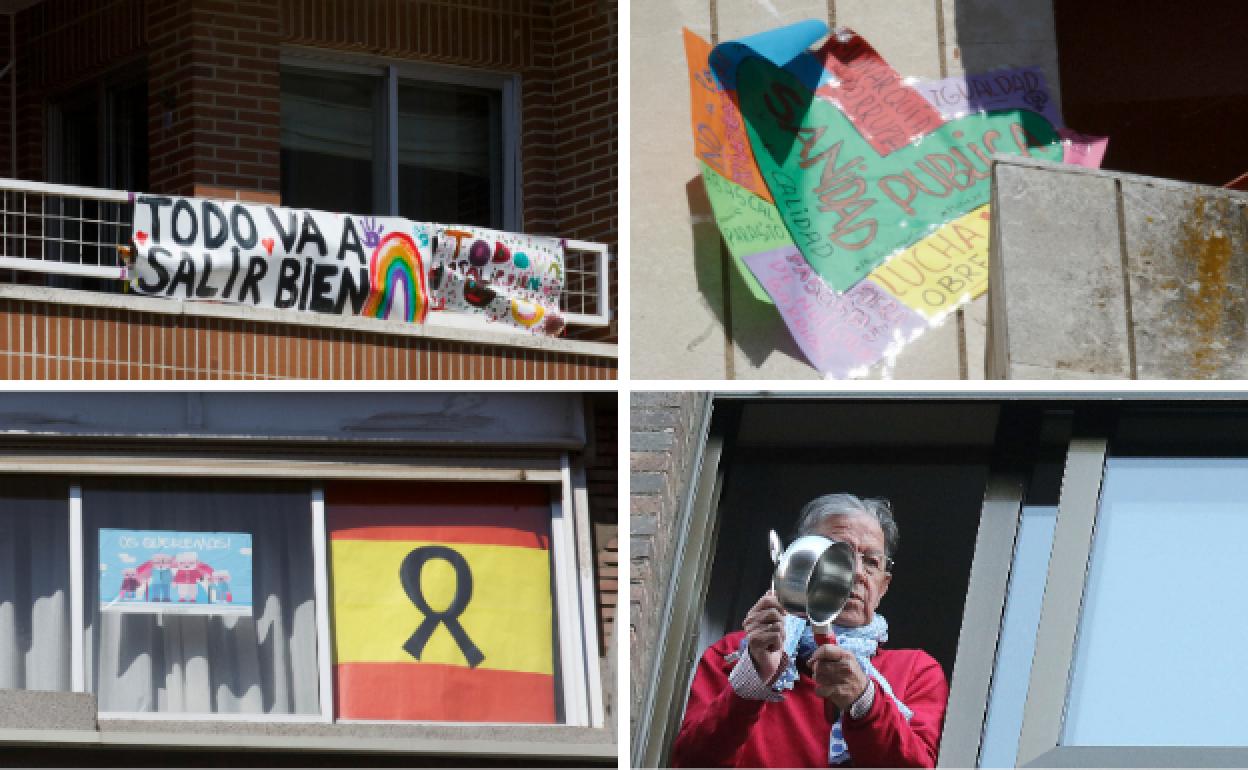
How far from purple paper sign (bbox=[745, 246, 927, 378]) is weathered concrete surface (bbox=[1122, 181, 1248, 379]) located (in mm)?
1994

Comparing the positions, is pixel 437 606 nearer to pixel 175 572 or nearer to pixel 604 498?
→ pixel 604 498

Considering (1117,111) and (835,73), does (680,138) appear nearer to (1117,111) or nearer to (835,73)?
(835,73)

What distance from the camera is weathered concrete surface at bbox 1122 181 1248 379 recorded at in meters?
9.32

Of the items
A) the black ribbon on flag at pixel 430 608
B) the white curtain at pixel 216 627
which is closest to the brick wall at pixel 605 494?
the black ribbon on flag at pixel 430 608

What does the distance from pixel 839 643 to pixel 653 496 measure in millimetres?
823

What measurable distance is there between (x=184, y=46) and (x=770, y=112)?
120 inches

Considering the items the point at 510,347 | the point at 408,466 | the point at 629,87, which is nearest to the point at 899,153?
the point at 629,87

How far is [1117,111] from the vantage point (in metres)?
12.7

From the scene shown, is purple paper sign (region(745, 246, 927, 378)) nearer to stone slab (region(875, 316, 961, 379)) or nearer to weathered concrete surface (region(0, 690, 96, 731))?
stone slab (region(875, 316, 961, 379))

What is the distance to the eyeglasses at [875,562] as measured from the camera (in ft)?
25.9

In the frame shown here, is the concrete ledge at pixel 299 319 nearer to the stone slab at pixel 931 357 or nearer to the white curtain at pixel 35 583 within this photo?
the white curtain at pixel 35 583

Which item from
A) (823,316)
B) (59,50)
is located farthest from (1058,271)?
(59,50)

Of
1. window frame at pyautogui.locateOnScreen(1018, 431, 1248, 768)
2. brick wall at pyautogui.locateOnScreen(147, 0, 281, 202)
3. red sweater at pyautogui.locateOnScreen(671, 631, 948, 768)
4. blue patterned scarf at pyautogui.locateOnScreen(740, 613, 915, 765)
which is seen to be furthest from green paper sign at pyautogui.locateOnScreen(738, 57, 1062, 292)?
red sweater at pyautogui.locateOnScreen(671, 631, 948, 768)

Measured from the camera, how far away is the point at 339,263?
11.1 meters
